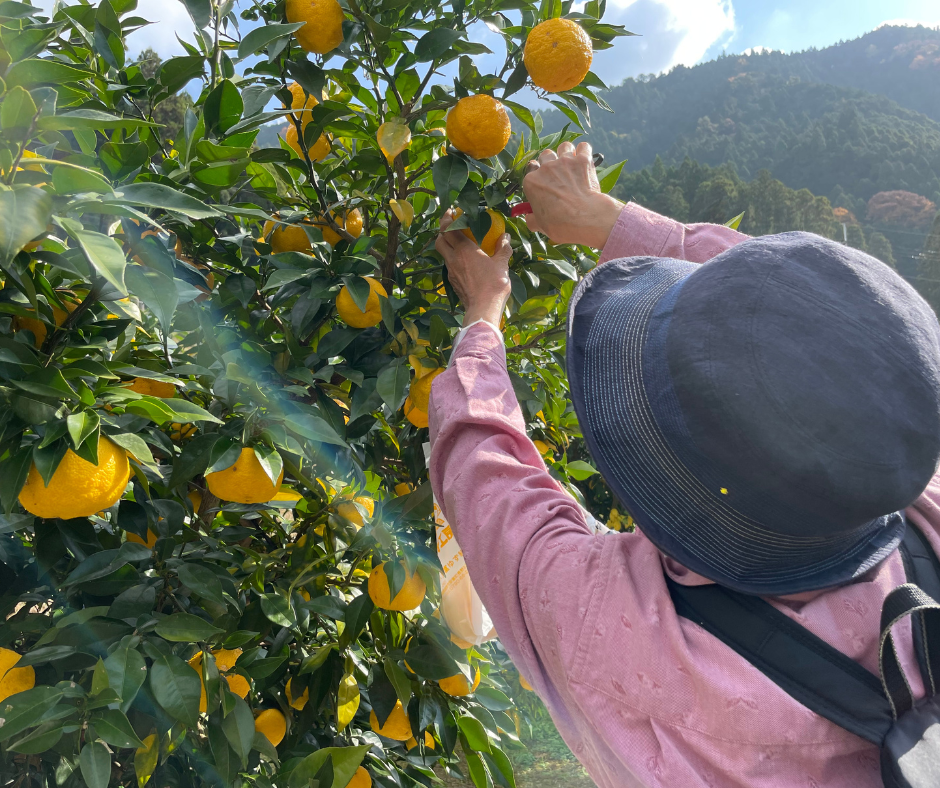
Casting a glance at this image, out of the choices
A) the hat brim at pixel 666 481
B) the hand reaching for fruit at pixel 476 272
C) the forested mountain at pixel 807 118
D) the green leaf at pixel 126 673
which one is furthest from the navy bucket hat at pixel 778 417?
the forested mountain at pixel 807 118

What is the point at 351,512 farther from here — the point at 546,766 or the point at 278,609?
the point at 546,766

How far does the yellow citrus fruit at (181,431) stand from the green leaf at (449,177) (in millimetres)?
469

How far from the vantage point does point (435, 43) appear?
2.86 feet

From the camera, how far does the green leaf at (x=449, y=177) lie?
86cm

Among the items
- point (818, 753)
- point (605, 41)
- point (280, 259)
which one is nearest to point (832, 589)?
point (818, 753)

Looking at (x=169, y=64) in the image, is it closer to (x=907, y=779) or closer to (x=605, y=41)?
(x=605, y=41)

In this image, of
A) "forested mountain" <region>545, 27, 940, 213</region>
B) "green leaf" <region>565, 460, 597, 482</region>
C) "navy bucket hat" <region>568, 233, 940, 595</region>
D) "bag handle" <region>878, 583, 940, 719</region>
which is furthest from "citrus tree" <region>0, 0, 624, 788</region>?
"forested mountain" <region>545, 27, 940, 213</region>

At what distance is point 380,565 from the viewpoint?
95cm

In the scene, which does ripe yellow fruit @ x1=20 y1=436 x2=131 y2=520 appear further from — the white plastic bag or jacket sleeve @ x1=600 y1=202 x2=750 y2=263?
jacket sleeve @ x1=600 y1=202 x2=750 y2=263

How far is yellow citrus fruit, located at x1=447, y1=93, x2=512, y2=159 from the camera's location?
34.1 inches

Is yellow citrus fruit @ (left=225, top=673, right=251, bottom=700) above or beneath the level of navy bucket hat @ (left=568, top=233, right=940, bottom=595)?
beneath

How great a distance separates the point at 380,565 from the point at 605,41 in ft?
2.70

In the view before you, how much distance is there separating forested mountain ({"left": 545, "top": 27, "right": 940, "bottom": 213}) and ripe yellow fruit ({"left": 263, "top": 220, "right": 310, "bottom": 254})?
884 inches

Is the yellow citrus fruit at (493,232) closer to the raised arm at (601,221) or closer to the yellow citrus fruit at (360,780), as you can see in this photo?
the raised arm at (601,221)
